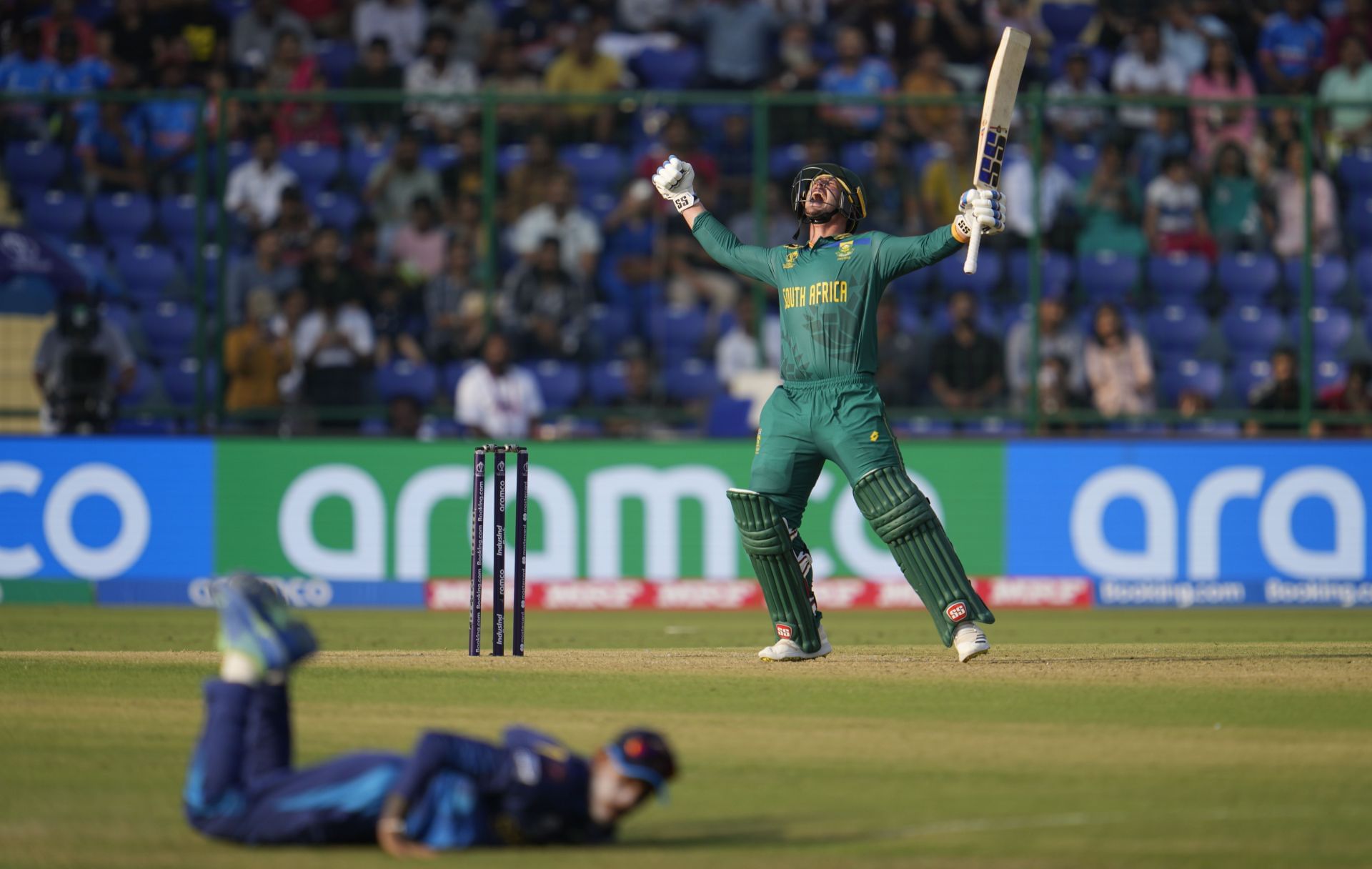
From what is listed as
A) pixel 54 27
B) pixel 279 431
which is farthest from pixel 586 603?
pixel 54 27

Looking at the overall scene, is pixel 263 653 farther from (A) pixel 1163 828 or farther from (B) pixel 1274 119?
(B) pixel 1274 119

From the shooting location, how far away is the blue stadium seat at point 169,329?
16.9 meters

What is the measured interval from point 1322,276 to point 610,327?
6.17 meters

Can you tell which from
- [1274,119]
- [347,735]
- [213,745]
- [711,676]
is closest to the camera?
[213,745]

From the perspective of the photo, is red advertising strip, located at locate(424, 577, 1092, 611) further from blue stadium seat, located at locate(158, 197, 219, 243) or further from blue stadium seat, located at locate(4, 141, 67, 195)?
blue stadium seat, located at locate(4, 141, 67, 195)

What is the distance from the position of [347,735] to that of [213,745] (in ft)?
6.40

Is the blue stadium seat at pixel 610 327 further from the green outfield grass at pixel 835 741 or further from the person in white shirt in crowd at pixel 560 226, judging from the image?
the green outfield grass at pixel 835 741

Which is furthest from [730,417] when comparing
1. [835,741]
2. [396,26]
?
[835,741]

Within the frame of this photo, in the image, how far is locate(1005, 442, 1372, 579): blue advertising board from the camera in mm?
16219

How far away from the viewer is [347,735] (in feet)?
25.4

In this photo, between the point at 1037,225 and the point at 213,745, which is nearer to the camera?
the point at 213,745

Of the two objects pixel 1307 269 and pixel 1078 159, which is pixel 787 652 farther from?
pixel 1307 269

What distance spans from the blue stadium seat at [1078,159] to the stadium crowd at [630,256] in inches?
0.9

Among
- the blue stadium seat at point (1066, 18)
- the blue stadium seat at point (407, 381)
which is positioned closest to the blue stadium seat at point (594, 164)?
the blue stadium seat at point (407, 381)
